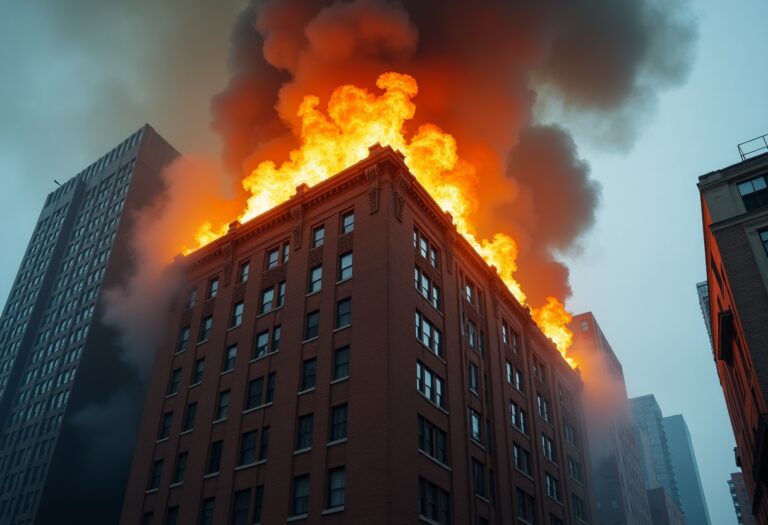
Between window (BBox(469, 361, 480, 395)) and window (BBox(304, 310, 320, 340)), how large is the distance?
33.1 ft

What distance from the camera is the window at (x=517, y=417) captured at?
42222 millimetres

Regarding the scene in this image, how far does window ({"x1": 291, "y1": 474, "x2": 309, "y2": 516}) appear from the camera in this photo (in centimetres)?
2875

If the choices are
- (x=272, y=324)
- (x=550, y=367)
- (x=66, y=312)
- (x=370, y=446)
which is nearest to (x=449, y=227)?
(x=272, y=324)

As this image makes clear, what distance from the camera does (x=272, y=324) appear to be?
119ft

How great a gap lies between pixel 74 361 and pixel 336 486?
183ft

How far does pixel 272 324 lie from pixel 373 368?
8.77 metres

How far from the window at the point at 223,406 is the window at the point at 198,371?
2739 mm

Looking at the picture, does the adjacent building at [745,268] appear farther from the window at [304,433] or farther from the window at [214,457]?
the window at [214,457]

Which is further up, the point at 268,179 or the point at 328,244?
the point at 268,179

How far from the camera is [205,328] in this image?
40.6 meters

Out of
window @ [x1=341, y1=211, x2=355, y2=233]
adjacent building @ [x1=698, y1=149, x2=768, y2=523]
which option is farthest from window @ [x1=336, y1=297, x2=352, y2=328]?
adjacent building @ [x1=698, y1=149, x2=768, y2=523]

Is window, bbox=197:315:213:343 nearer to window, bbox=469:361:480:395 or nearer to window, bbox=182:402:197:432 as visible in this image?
window, bbox=182:402:197:432

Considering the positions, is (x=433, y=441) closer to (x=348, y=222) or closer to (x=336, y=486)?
(x=336, y=486)

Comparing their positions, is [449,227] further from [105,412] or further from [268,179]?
[105,412]
